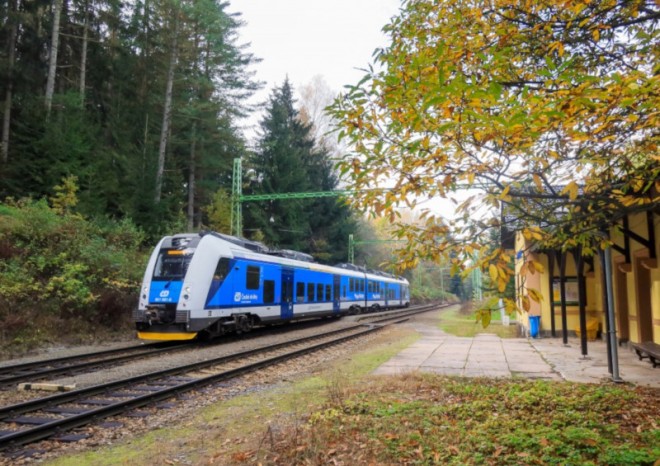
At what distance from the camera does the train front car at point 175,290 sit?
12.8 meters

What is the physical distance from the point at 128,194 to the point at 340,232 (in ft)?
83.2

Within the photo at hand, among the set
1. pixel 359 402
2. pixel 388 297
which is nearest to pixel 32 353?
pixel 359 402

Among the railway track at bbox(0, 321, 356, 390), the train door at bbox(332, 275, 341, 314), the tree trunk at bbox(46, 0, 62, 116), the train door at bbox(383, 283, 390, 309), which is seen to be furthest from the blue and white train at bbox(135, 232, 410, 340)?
the train door at bbox(383, 283, 390, 309)

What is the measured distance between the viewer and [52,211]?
17297mm

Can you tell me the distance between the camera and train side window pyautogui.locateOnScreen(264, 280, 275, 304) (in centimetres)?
1666

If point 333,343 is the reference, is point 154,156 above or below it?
above

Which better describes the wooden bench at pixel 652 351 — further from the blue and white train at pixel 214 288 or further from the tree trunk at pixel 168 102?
the tree trunk at pixel 168 102

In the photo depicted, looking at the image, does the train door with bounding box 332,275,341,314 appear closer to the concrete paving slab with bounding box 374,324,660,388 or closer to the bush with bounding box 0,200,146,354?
the bush with bounding box 0,200,146,354

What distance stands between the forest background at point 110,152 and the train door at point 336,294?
7100 millimetres

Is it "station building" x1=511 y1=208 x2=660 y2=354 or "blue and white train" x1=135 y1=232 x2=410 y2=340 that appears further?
"blue and white train" x1=135 y1=232 x2=410 y2=340

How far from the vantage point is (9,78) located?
2267 centimetres

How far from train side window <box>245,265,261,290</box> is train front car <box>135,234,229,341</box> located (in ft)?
6.20

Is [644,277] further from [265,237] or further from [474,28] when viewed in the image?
[265,237]

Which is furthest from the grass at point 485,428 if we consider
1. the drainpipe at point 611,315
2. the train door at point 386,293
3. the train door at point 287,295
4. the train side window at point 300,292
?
the train door at point 386,293
